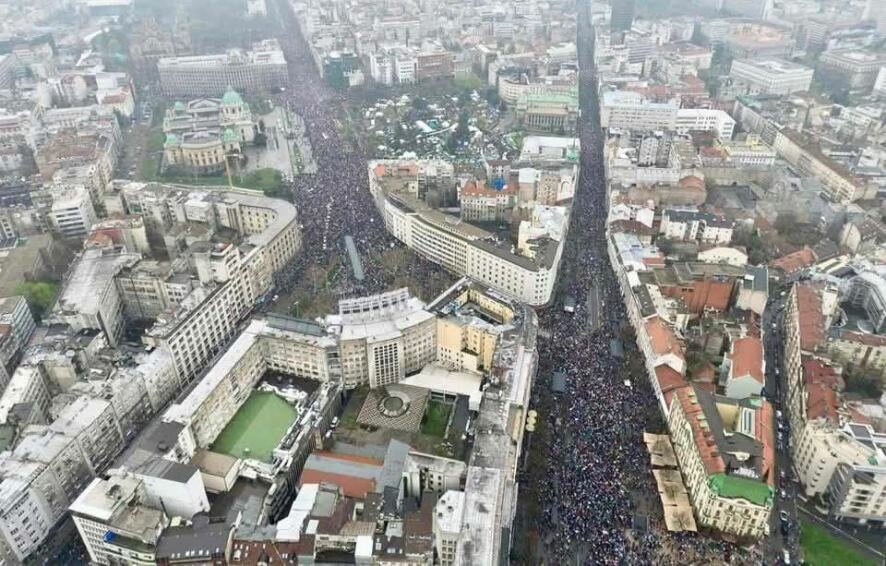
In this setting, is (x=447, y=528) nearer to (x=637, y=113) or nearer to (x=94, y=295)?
(x=94, y=295)

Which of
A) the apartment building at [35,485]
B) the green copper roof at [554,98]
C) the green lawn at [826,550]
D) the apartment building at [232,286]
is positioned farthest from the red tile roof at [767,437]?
the green copper roof at [554,98]

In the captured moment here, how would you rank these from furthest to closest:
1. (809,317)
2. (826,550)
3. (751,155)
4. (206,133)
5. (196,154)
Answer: (206,133), (196,154), (751,155), (809,317), (826,550)

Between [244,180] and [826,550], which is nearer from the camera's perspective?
[826,550]

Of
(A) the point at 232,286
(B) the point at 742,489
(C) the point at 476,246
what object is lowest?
(B) the point at 742,489

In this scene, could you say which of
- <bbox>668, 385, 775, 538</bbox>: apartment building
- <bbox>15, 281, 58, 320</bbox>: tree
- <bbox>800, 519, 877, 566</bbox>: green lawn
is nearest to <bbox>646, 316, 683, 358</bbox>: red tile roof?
<bbox>668, 385, 775, 538</bbox>: apartment building

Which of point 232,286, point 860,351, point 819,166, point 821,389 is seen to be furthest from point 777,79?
point 232,286

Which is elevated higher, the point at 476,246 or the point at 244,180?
the point at 476,246

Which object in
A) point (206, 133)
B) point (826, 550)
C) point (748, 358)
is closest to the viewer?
point (826, 550)

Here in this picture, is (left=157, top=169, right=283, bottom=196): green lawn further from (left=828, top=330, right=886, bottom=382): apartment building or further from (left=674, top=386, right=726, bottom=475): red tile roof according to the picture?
(left=828, top=330, right=886, bottom=382): apartment building
